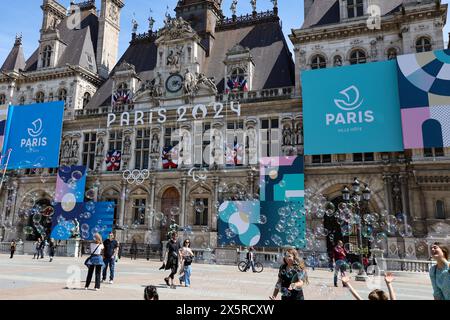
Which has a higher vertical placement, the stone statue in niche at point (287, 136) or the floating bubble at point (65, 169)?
the stone statue in niche at point (287, 136)

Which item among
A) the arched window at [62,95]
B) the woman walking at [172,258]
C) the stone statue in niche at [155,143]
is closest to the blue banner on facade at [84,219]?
the stone statue in niche at [155,143]

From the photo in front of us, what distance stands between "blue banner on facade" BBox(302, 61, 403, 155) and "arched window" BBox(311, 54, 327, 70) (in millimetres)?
1972

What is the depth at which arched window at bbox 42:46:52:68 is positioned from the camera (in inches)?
1578

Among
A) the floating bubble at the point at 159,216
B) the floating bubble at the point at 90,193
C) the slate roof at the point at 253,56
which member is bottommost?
the floating bubble at the point at 159,216

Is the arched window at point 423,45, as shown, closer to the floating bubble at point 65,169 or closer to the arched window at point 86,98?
Result: the floating bubble at point 65,169

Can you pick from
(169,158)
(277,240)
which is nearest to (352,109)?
(277,240)

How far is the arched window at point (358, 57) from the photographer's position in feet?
95.0

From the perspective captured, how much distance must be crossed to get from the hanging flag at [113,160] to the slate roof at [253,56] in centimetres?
605

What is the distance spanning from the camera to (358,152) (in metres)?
26.3

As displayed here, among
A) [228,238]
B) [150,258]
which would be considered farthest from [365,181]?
[150,258]

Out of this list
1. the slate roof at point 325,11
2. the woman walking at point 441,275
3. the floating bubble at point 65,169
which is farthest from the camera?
the floating bubble at point 65,169

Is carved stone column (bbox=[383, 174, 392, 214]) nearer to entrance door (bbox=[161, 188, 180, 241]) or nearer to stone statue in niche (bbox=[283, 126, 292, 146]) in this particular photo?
stone statue in niche (bbox=[283, 126, 292, 146])

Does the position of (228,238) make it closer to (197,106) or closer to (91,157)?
(197,106)
